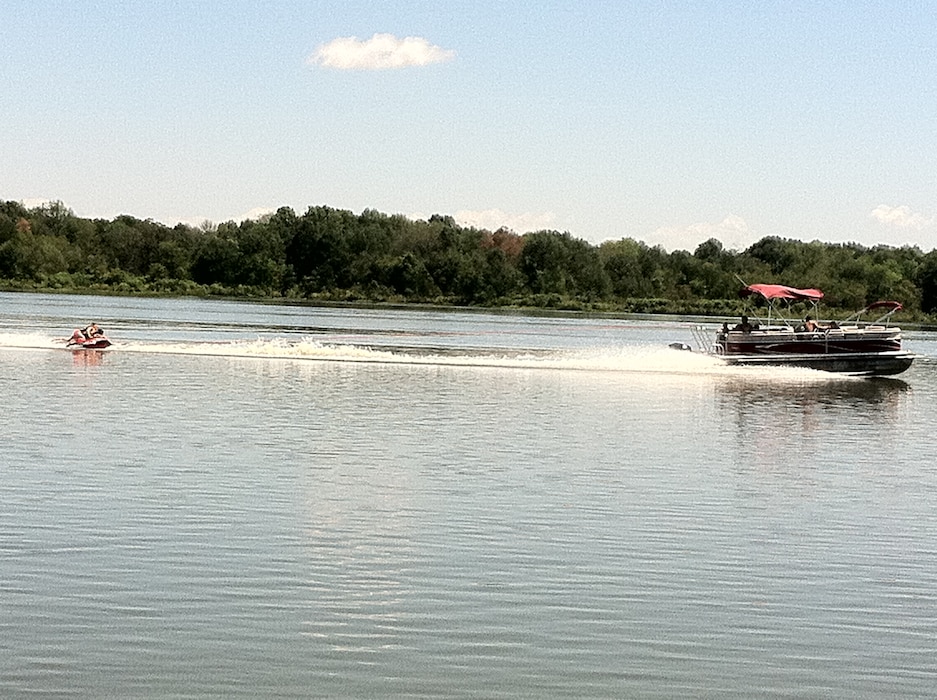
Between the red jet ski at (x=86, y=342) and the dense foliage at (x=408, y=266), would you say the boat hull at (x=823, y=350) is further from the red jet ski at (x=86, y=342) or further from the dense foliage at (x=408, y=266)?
the dense foliage at (x=408, y=266)

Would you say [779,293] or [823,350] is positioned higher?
[779,293]

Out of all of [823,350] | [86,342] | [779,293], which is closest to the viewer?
[86,342]

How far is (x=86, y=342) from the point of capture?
59.3 meters

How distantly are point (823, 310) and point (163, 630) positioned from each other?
13114 centimetres

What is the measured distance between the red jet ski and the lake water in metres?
17.4

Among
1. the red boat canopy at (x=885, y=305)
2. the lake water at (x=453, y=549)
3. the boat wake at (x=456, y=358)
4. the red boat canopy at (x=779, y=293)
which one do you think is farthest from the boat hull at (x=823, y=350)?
the lake water at (x=453, y=549)

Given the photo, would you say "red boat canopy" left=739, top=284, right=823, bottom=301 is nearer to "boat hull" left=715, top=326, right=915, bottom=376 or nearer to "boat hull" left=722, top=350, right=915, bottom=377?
"boat hull" left=715, top=326, right=915, bottom=376

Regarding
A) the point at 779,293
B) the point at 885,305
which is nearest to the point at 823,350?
the point at 779,293

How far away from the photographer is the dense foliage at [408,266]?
167 m

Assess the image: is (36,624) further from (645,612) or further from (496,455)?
(496,455)

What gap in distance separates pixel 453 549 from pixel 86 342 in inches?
1689

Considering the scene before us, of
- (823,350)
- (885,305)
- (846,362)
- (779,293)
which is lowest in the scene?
(846,362)

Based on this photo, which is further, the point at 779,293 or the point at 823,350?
the point at 779,293

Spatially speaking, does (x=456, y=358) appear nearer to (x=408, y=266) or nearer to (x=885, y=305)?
(x=885, y=305)
